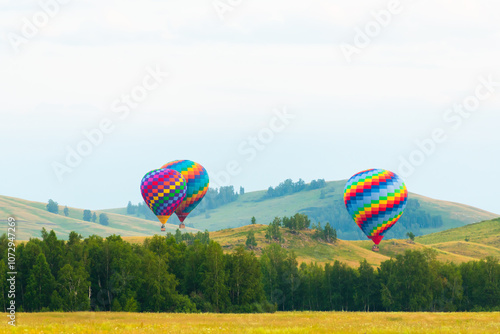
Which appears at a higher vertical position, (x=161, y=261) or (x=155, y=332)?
(x=161, y=261)

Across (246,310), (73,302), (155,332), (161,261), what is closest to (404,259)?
(246,310)

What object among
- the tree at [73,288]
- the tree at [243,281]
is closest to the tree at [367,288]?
the tree at [243,281]

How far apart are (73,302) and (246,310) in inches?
1023

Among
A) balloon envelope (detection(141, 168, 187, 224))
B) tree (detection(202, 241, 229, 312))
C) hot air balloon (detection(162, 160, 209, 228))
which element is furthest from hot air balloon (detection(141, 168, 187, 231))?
tree (detection(202, 241, 229, 312))

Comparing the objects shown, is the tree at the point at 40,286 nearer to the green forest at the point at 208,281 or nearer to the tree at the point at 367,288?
the green forest at the point at 208,281

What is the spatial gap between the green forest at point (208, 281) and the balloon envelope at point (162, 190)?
29.0 meters

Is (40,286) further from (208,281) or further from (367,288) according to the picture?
(367,288)

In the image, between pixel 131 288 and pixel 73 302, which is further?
pixel 131 288

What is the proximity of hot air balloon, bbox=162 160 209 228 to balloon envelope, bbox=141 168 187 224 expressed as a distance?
29.4ft

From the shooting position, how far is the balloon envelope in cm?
15000

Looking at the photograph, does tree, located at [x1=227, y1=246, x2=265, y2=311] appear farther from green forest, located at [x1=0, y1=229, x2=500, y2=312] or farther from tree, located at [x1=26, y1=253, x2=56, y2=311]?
tree, located at [x1=26, y1=253, x2=56, y2=311]

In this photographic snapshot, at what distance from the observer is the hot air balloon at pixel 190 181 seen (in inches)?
6491

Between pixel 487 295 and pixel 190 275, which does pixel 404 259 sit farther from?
pixel 190 275

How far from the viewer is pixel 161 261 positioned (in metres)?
101
